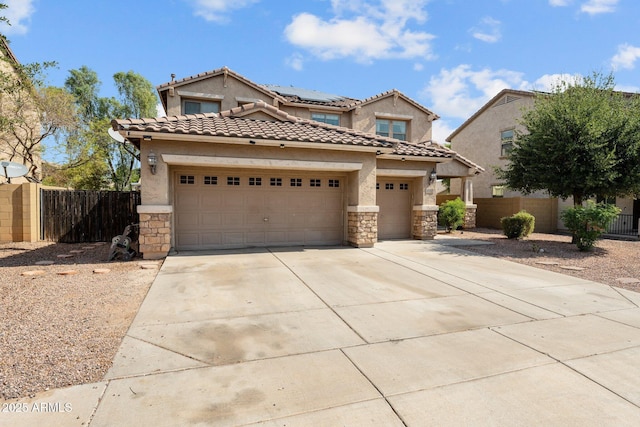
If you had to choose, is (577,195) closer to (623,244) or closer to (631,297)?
(623,244)

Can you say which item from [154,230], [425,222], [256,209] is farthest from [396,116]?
[154,230]

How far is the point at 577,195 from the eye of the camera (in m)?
13.0

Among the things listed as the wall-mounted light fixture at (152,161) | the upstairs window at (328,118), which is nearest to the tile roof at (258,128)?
the wall-mounted light fixture at (152,161)

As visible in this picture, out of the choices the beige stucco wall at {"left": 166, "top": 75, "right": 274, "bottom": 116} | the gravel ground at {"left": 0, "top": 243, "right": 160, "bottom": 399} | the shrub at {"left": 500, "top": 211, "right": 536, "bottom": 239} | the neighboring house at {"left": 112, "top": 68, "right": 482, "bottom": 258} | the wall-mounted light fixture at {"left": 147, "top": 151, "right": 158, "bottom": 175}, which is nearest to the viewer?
the gravel ground at {"left": 0, "top": 243, "right": 160, "bottom": 399}

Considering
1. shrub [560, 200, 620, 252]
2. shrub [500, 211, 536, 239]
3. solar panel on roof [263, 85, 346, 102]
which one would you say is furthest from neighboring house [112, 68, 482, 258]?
solar panel on roof [263, 85, 346, 102]

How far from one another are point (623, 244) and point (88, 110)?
3678 centimetres

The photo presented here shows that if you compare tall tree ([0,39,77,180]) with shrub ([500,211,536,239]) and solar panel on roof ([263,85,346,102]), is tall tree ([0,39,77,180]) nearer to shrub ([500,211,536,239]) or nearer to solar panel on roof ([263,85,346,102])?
solar panel on roof ([263,85,346,102])

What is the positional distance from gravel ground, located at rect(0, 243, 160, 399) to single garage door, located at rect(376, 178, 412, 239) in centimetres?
880

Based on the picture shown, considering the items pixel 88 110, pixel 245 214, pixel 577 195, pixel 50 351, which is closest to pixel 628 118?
pixel 577 195

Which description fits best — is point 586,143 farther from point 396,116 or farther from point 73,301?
point 73,301

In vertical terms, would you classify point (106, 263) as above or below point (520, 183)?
below

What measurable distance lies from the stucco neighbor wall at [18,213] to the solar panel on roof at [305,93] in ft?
42.2

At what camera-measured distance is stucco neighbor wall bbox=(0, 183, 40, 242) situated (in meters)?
12.1

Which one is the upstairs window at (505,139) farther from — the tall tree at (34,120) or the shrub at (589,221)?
the tall tree at (34,120)
